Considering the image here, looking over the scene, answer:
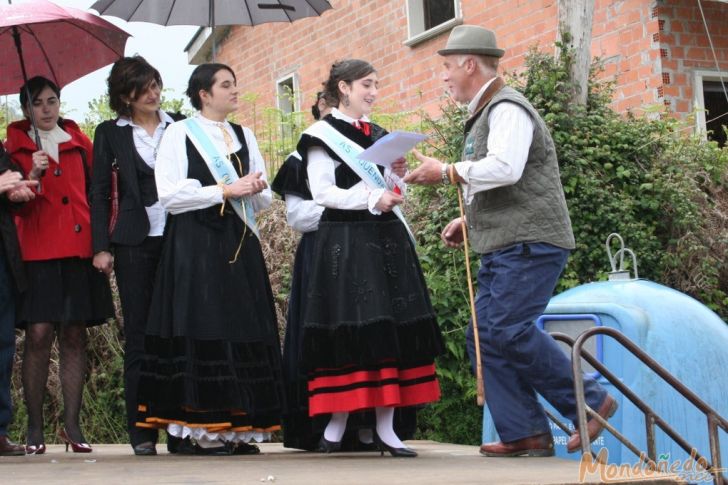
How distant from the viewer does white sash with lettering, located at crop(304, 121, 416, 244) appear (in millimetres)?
5602

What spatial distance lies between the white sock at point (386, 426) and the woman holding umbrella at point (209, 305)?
513mm

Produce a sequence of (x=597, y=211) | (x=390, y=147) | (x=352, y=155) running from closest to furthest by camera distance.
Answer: (x=390, y=147) < (x=352, y=155) < (x=597, y=211)

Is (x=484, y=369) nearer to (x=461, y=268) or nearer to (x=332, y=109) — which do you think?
(x=332, y=109)

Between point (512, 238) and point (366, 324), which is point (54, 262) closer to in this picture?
point (366, 324)

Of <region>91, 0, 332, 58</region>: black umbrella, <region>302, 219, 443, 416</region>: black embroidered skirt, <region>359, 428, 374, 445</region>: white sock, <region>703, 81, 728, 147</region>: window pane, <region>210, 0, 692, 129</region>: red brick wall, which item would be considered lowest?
<region>359, 428, 374, 445</region>: white sock

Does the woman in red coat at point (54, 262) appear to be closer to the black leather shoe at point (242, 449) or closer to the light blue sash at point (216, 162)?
the light blue sash at point (216, 162)

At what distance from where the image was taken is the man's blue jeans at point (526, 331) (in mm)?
4988

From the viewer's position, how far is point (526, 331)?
4.98 meters

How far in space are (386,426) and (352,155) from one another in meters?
1.32

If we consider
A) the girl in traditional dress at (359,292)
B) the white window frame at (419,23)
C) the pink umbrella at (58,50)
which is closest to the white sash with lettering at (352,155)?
the girl in traditional dress at (359,292)

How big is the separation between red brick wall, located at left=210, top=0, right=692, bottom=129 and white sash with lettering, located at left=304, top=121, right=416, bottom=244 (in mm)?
4517

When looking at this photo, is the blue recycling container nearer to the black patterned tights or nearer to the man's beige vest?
the man's beige vest

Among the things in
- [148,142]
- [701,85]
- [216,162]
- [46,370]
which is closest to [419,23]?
[701,85]

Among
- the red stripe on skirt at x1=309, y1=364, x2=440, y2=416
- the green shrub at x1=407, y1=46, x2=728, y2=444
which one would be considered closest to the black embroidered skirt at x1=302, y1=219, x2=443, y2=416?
the red stripe on skirt at x1=309, y1=364, x2=440, y2=416
